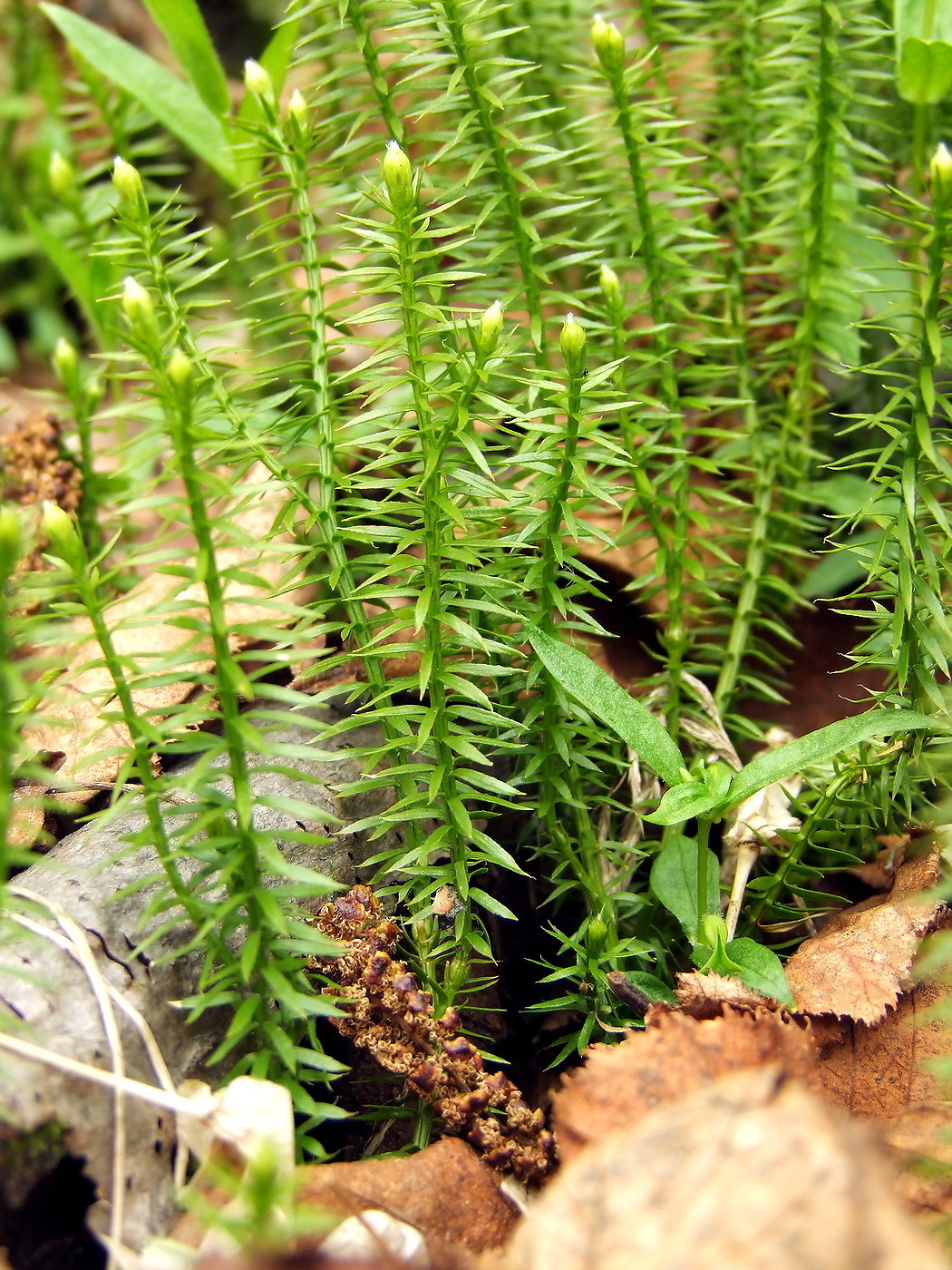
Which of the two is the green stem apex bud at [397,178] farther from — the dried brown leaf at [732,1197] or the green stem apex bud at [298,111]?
the dried brown leaf at [732,1197]

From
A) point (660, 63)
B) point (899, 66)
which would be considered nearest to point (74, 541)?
point (660, 63)

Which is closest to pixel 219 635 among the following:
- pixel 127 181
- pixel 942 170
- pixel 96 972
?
pixel 96 972

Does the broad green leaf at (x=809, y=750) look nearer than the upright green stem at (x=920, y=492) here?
Yes

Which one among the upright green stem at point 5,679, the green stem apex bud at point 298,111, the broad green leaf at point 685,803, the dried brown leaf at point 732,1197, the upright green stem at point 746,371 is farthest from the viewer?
the upright green stem at point 746,371

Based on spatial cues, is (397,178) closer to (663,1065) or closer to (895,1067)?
(663,1065)

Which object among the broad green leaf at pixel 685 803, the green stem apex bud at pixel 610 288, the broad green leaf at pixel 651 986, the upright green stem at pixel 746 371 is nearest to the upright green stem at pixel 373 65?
the green stem apex bud at pixel 610 288

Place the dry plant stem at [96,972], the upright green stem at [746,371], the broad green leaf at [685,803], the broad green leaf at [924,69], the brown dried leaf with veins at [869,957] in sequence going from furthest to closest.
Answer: the upright green stem at [746,371] → the broad green leaf at [924,69] → the brown dried leaf with veins at [869,957] → the broad green leaf at [685,803] → the dry plant stem at [96,972]
